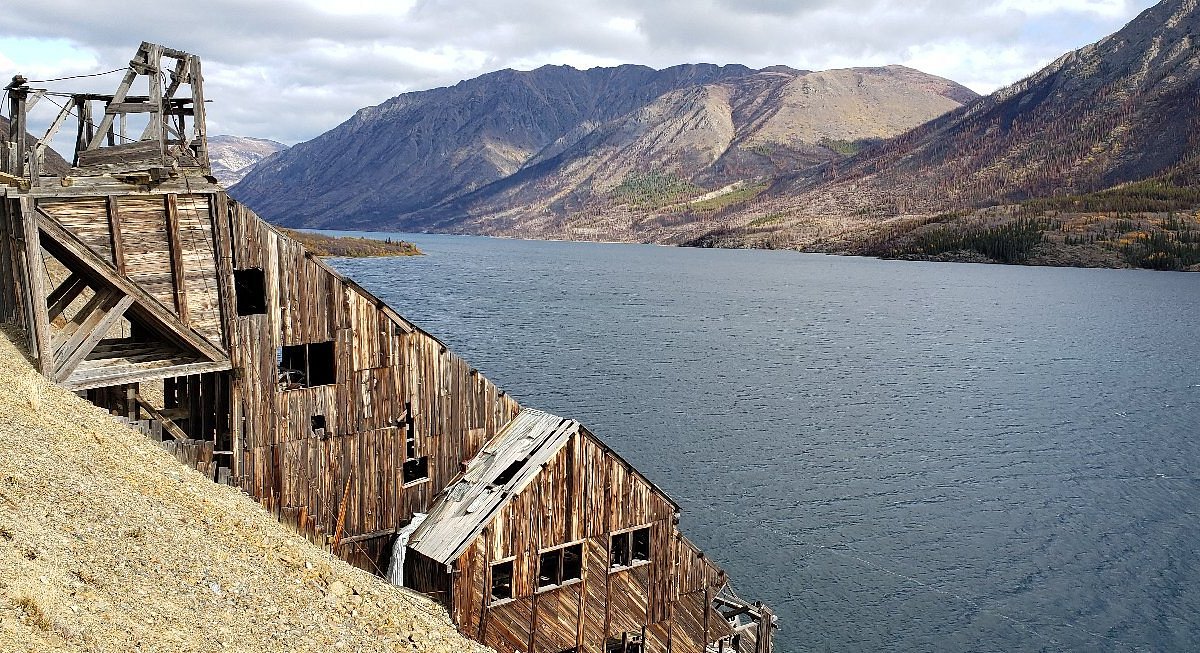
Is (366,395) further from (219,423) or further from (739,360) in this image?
(739,360)

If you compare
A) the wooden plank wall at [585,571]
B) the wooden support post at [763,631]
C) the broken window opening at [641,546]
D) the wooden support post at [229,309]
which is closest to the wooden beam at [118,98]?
the wooden support post at [229,309]

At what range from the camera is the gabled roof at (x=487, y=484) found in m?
26.8

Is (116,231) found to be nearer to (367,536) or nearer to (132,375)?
(132,375)

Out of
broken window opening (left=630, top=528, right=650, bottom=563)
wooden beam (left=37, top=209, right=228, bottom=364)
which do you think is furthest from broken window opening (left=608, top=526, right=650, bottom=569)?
wooden beam (left=37, top=209, right=228, bottom=364)

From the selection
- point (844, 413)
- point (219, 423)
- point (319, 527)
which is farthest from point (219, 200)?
point (844, 413)

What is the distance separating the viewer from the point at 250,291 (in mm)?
27625

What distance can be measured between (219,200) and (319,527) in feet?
32.2

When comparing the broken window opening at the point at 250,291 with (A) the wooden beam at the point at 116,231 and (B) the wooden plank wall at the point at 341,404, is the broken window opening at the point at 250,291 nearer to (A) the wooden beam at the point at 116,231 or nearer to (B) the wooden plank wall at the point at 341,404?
(B) the wooden plank wall at the point at 341,404

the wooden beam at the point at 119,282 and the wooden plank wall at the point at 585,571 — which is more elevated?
the wooden beam at the point at 119,282

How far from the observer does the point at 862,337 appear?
419ft

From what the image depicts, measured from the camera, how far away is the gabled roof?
88.1 feet

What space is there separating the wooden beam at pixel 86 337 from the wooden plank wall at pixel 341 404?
120 inches

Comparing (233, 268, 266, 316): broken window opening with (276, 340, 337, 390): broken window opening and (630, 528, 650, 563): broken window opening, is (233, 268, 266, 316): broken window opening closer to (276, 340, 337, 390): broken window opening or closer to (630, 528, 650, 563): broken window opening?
(276, 340, 337, 390): broken window opening

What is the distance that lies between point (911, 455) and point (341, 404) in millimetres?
51948
